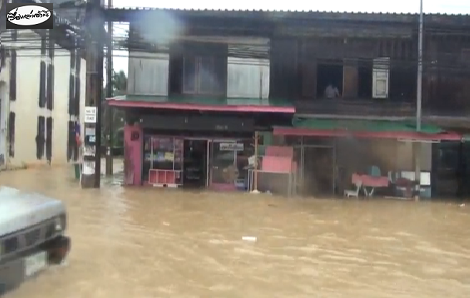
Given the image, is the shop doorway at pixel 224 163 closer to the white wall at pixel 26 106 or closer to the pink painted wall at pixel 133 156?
the pink painted wall at pixel 133 156

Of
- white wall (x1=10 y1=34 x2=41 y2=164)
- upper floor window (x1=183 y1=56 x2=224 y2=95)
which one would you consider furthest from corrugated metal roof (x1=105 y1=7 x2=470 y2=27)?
white wall (x1=10 y1=34 x2=41 y2=164)

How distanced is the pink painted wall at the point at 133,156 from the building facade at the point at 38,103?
7490 millimetres

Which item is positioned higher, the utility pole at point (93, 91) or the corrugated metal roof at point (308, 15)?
the corrugated metal roof at point (308, 15)

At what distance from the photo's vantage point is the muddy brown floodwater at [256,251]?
24.9 ft

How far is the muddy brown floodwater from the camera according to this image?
24.9ft

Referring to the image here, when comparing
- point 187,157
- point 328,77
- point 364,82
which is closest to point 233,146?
point 187,157

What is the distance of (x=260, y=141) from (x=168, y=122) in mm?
3378

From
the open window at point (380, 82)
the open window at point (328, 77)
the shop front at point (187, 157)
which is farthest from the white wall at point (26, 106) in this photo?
the open window at point (380, 82)

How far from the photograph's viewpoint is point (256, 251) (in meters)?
10.2

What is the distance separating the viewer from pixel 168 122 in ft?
74.6

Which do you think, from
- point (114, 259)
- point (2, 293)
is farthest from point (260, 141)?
point (2, 293)

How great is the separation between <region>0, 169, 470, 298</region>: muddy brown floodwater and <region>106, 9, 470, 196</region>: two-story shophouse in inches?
202

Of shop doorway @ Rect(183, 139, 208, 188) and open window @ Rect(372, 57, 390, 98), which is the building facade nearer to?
shop doorway @ Rect(183, 139, 208, 188)

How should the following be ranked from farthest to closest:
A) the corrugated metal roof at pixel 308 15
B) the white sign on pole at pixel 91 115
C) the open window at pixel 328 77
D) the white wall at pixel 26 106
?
the white wall at pixel 26 106 < the open window at pixel 328 77 < the corrugated metal roof at pixel 308 15 < the white sign on pole at pixel 91 115
